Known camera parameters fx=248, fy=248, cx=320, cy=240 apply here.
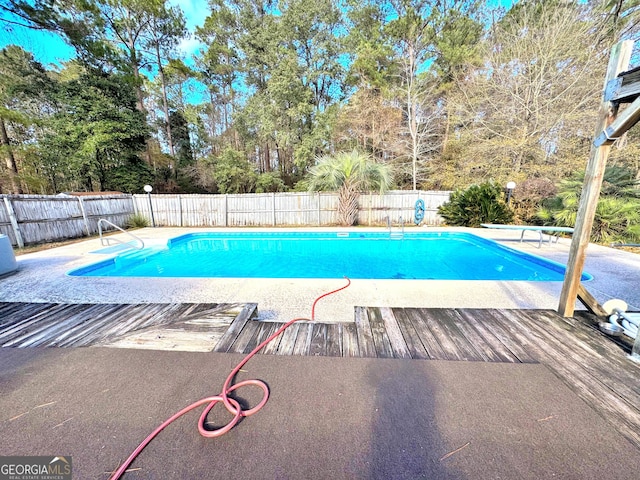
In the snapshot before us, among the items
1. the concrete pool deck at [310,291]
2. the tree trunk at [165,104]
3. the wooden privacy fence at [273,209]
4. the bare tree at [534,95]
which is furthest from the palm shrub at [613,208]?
the tree trunk at [165,104]

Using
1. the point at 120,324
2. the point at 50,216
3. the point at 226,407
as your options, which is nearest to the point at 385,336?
the point at 226,407

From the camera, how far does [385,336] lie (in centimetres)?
206

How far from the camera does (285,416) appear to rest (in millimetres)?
1339

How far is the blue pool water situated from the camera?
516cm

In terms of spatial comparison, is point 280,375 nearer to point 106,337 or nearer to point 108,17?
point 106,337

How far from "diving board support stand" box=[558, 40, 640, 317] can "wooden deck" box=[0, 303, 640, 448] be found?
1.06 feet

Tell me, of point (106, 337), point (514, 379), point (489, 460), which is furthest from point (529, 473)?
point (106, 337)

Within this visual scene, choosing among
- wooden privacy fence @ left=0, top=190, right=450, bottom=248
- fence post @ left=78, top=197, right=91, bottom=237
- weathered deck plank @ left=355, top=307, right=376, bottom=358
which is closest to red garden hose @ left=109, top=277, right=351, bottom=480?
weathered deck plank @ left=355, top=307, right=376, bottom=358

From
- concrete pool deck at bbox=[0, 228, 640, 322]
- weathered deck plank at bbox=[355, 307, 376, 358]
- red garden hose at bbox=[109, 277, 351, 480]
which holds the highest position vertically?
red garden hose at bbox=[109, 277, 351, 480]

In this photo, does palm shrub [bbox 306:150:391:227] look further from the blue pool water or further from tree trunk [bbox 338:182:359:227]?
the blue pool water

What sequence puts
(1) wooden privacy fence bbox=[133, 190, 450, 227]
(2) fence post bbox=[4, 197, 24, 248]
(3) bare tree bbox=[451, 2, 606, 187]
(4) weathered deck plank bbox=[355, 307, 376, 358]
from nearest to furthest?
1. (4) weathered deck plank bbox=[355, 307, 376, 358]
2. (2) fence post bbox=[4, 197, 24, 248]
3. (3) bare tree bbox=[451, 2, 606, 187]
4. (1) wooden privacy fence bbox=[133, 190, 450, 227]

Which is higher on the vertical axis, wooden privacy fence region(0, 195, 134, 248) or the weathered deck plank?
wooden privacy fence region(0, 195, 134, 248)

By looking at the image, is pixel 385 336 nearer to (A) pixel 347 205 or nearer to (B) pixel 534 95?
(A) pixel 347 205

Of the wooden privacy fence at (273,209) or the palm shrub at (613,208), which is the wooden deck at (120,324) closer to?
the wooden privacy fence at (273,209)
